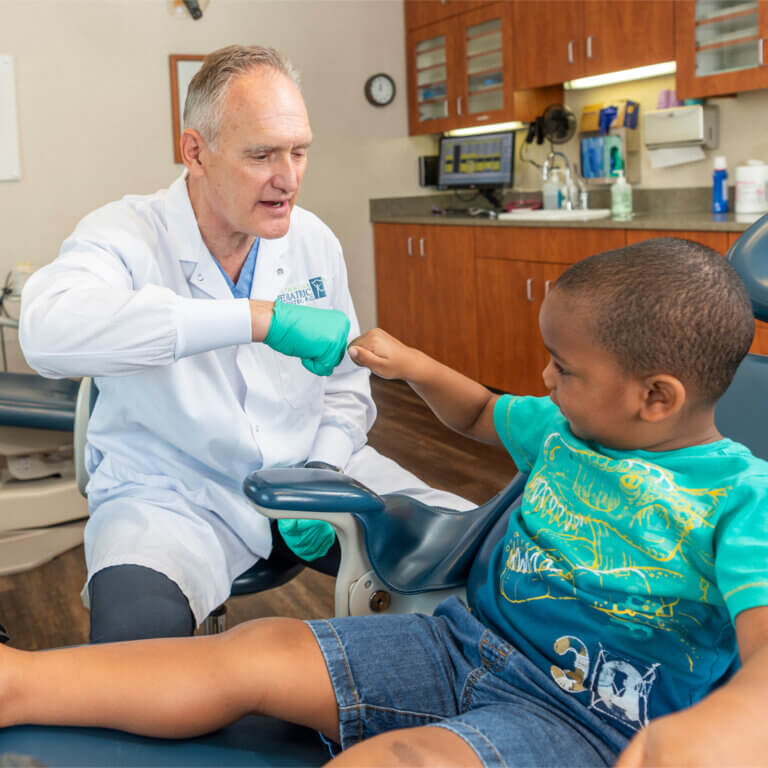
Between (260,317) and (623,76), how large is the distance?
10.9 feet

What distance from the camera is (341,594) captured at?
50.7 inches

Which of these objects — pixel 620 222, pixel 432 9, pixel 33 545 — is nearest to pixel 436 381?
pixel 33 545

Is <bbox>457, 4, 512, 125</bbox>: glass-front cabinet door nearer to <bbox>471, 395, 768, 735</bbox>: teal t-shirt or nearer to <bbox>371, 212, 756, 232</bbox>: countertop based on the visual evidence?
<bbox>371, 212, 756, 232</bbox>: countertop

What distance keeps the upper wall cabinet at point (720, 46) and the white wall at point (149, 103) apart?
7.25 ft

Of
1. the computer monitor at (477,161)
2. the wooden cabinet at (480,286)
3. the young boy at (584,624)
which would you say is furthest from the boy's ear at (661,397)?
the computer monitor at (477,161)

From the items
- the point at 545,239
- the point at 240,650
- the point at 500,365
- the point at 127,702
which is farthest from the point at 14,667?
the point at 500,365

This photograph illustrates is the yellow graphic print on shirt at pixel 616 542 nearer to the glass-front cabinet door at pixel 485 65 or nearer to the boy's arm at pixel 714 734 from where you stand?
the boy's arm at pixel 714 734

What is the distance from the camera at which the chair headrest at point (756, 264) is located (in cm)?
125

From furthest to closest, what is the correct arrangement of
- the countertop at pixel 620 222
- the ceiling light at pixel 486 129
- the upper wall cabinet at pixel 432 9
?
the ceiling light at pixel 486 129 < the upper wall cabinet at pixel 432 9 < the countertop at pixel 620 222

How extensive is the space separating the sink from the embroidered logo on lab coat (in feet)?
7.99

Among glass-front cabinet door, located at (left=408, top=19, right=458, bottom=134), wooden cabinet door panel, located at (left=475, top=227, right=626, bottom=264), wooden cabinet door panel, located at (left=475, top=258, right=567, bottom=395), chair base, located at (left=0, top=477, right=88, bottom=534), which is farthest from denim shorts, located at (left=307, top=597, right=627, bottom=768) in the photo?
glass-front cabinet door, located at (left=408, top=19, right=458, bottom=134)

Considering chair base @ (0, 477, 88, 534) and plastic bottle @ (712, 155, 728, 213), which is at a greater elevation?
plastic bottle @ (712, 155, 728, 213)

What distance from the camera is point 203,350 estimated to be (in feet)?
4.32

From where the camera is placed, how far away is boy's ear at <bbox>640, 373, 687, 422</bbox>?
3.23 feet
